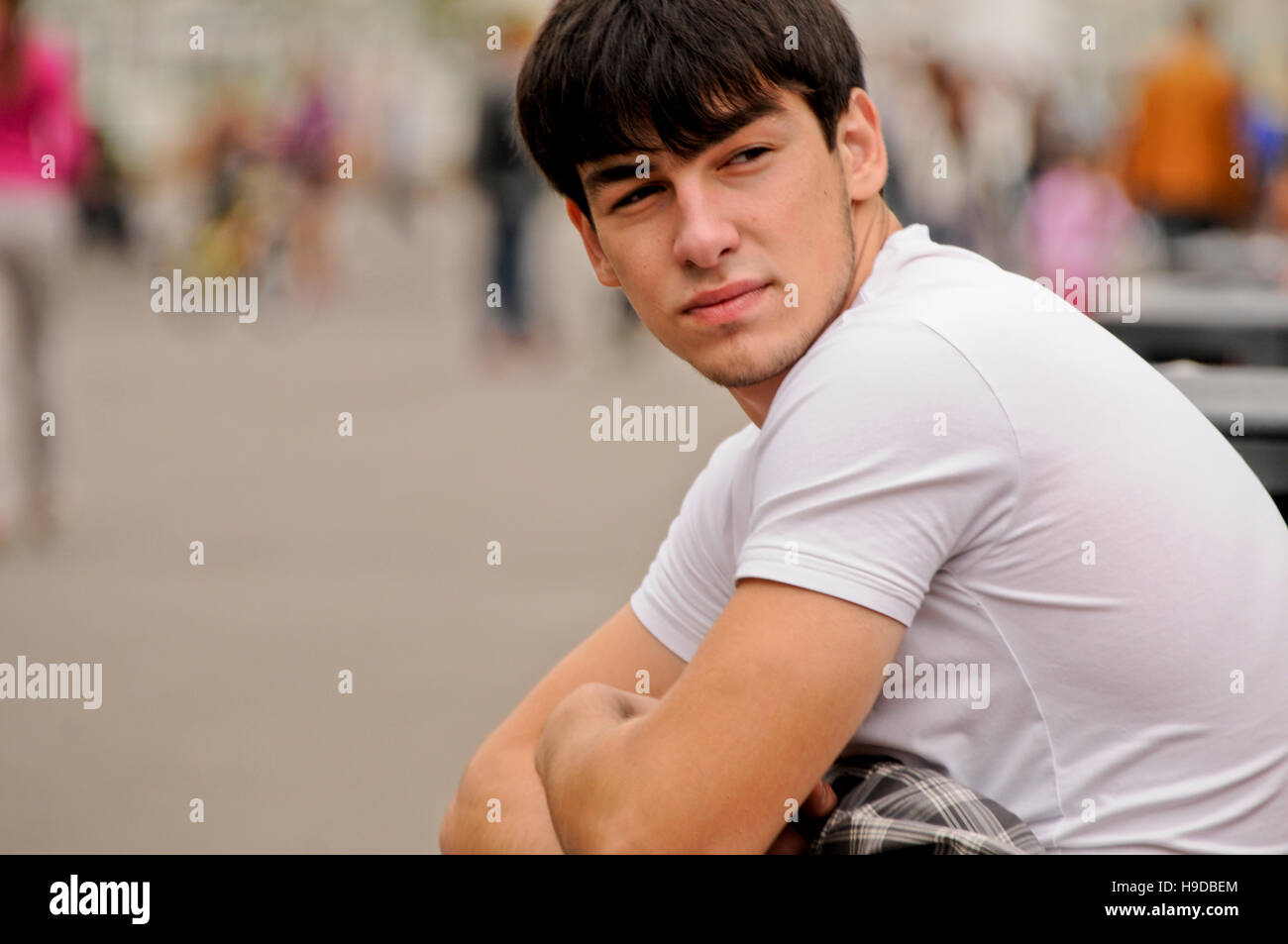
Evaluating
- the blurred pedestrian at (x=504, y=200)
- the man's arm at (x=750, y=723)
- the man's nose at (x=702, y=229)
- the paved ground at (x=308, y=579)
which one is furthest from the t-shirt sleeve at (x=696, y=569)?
the blurred pedestrian at (x=504, y=200)

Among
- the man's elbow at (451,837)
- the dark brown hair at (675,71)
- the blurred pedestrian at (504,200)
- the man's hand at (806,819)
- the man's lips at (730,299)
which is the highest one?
the blurred pedestrian at (504,200)

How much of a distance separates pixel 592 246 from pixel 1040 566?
3.05ft

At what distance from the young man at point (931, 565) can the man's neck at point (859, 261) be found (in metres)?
0.03

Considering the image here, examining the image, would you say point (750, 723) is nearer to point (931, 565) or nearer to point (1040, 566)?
point (931, 565)

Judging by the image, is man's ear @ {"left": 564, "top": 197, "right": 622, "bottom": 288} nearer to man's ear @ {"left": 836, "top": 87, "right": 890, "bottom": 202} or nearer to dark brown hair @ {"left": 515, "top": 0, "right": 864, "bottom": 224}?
dark brown hair @ {"left": 515, "top": 0, "right": 864, "bottom": 224}

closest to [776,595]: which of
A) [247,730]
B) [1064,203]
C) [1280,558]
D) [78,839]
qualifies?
[1280,558]

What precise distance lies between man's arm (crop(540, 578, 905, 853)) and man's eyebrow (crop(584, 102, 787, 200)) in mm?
651

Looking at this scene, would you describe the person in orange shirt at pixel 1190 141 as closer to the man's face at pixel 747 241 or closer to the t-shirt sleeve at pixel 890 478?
the man's face at pixel 747 241

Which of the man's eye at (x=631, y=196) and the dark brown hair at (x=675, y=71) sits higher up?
the dark brown hair at (x=675, y=71)

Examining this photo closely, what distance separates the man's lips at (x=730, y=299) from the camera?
86.4 inches

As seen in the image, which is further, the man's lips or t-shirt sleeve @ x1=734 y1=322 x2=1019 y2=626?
the man's lips

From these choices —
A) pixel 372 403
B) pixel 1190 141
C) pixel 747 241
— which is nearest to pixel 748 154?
pixel 747 241

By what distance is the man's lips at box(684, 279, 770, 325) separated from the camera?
2193 millimetres

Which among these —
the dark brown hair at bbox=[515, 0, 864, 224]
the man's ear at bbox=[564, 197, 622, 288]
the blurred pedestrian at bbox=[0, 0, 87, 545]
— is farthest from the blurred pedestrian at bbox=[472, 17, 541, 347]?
the dark brown hair at bbox=[515, 0, 864, 224]
